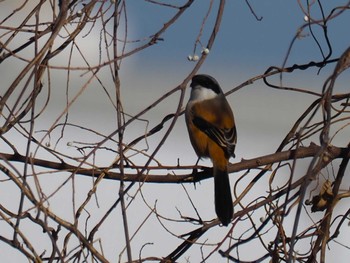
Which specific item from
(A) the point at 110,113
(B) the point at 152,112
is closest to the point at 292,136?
(A) the point at 110,113

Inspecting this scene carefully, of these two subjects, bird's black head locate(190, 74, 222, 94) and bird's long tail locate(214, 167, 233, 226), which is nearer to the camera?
bird's long tail locate(214, 167, 233, 226)

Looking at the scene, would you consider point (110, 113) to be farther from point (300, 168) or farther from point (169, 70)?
point (169, 70)

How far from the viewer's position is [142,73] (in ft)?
29.6

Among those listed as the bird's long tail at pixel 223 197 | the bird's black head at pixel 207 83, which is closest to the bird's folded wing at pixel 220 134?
the bird's long tail at pixel 223 197

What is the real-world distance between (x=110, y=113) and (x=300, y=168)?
2014 mm

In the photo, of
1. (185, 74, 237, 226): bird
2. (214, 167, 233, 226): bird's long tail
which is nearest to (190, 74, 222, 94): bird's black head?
(185, 74, 237, 226): bird

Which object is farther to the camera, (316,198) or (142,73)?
(142,73)

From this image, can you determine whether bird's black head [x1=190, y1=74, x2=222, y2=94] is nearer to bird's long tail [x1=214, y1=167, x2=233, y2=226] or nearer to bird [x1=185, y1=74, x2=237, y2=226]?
bird [x1=185, y1=74, x2=237, y2=226]

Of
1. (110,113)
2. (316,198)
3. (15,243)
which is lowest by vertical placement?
(15,243)

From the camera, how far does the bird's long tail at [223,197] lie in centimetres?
377

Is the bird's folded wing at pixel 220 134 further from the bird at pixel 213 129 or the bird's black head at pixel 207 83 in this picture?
the bird's black head at pixel 207 83

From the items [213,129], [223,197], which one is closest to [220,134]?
[213,129]

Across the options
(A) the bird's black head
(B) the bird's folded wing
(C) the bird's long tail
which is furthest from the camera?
(A) the bird's black head

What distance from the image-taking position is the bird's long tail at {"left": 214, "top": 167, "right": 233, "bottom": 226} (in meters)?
3.77
